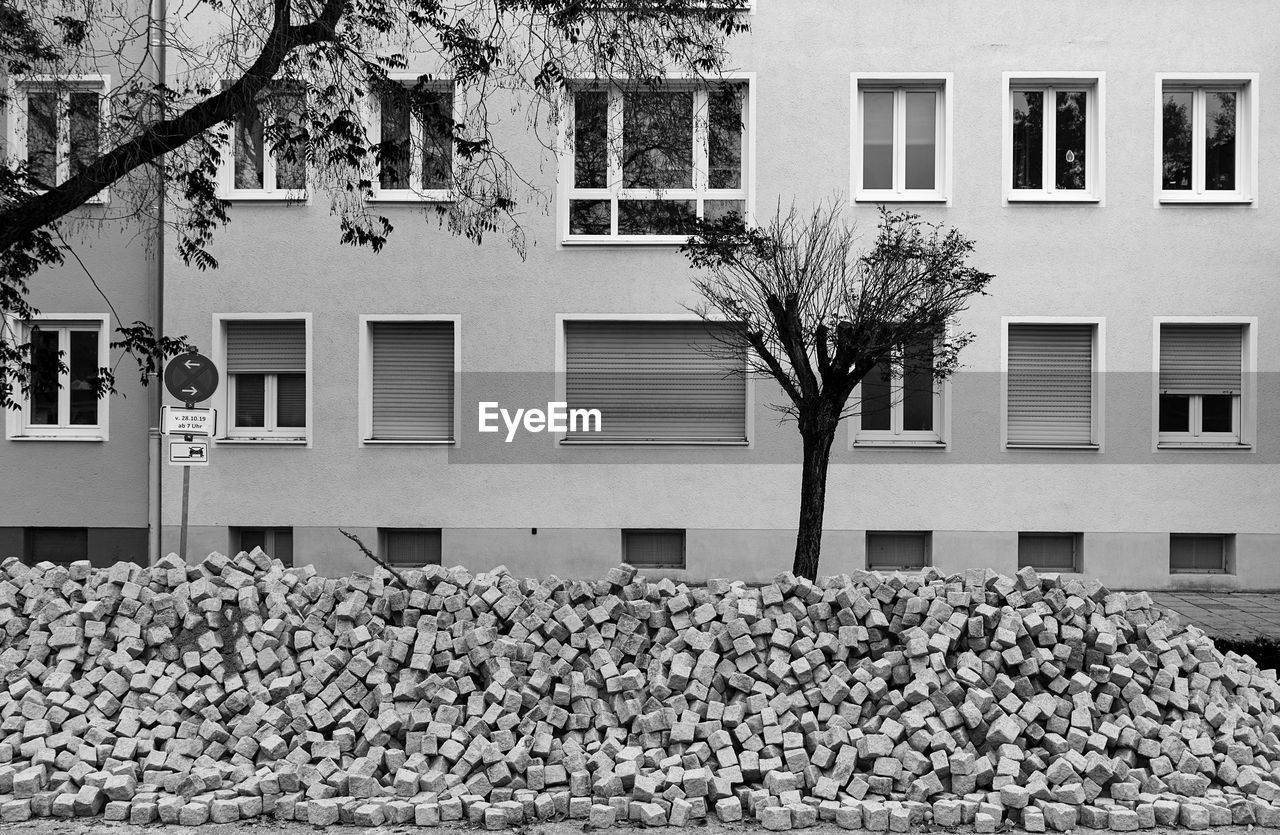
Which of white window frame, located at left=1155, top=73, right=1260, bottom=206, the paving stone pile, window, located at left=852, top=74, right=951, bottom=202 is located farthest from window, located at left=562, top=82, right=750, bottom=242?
the paving stone pile

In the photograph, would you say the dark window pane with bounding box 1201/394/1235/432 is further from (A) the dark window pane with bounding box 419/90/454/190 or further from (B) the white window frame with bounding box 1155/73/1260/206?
(A) the dark window pane with bounding box 419/90/454/190

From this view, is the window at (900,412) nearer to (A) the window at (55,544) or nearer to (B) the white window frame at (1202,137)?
(B) the white window frame at (1202,137)

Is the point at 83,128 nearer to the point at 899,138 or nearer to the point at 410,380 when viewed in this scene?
the point at 410,380

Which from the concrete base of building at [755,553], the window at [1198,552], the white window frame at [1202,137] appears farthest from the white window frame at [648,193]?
the window at [1198,552]

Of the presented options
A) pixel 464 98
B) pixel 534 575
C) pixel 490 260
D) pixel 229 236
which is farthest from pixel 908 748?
pixel 229 236

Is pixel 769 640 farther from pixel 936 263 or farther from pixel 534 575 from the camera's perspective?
pixel 534 575

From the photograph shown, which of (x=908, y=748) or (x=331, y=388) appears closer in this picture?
(x=908, y=748)

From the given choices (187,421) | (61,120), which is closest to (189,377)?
(187,421)

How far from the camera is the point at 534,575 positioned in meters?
13.1

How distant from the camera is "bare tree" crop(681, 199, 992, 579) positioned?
8.36 m

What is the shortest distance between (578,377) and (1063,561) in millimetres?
6935

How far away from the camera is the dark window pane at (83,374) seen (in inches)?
547

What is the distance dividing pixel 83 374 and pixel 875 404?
11.0m

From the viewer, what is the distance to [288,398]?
13.8 meters
